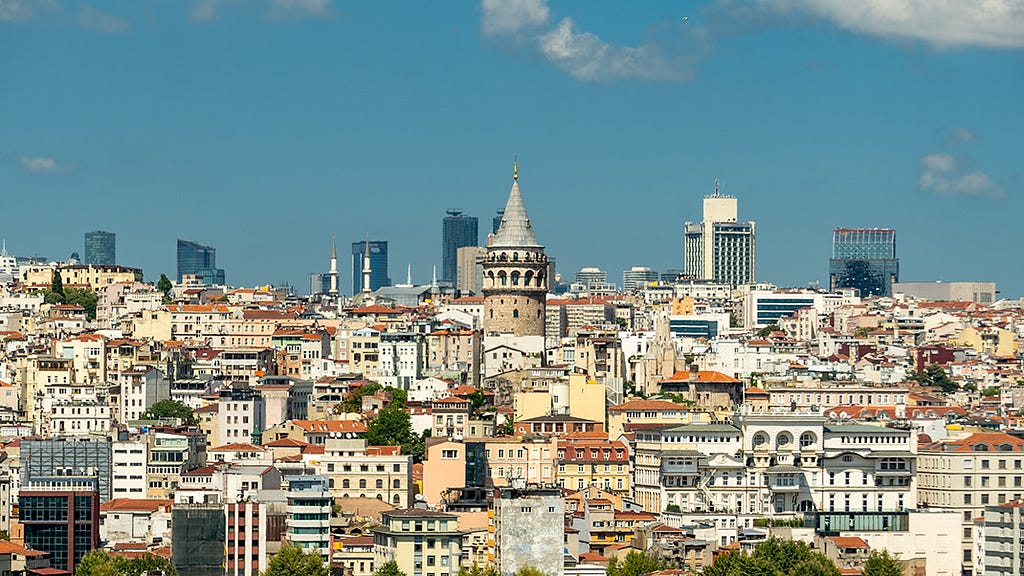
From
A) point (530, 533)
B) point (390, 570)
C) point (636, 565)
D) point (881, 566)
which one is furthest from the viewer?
point (881, 566)

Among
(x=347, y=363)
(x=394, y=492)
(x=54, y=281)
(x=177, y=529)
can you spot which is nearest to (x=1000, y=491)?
(x=394, y=492)

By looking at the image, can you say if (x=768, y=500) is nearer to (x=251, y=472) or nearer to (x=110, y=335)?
(x=251, y=472)

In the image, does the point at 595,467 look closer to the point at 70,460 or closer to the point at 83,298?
the point at 70,460

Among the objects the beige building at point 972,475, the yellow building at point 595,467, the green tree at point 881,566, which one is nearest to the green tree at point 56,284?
the yellow building at point 595,467

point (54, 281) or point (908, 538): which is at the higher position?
point (54, 281)

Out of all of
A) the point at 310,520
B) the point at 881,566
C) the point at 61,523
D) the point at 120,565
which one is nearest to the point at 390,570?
the point at 310,520

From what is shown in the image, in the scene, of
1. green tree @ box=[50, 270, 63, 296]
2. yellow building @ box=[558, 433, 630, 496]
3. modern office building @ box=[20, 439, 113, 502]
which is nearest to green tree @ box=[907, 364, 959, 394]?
yellow building @ box=[558, 433, 630, 496]
